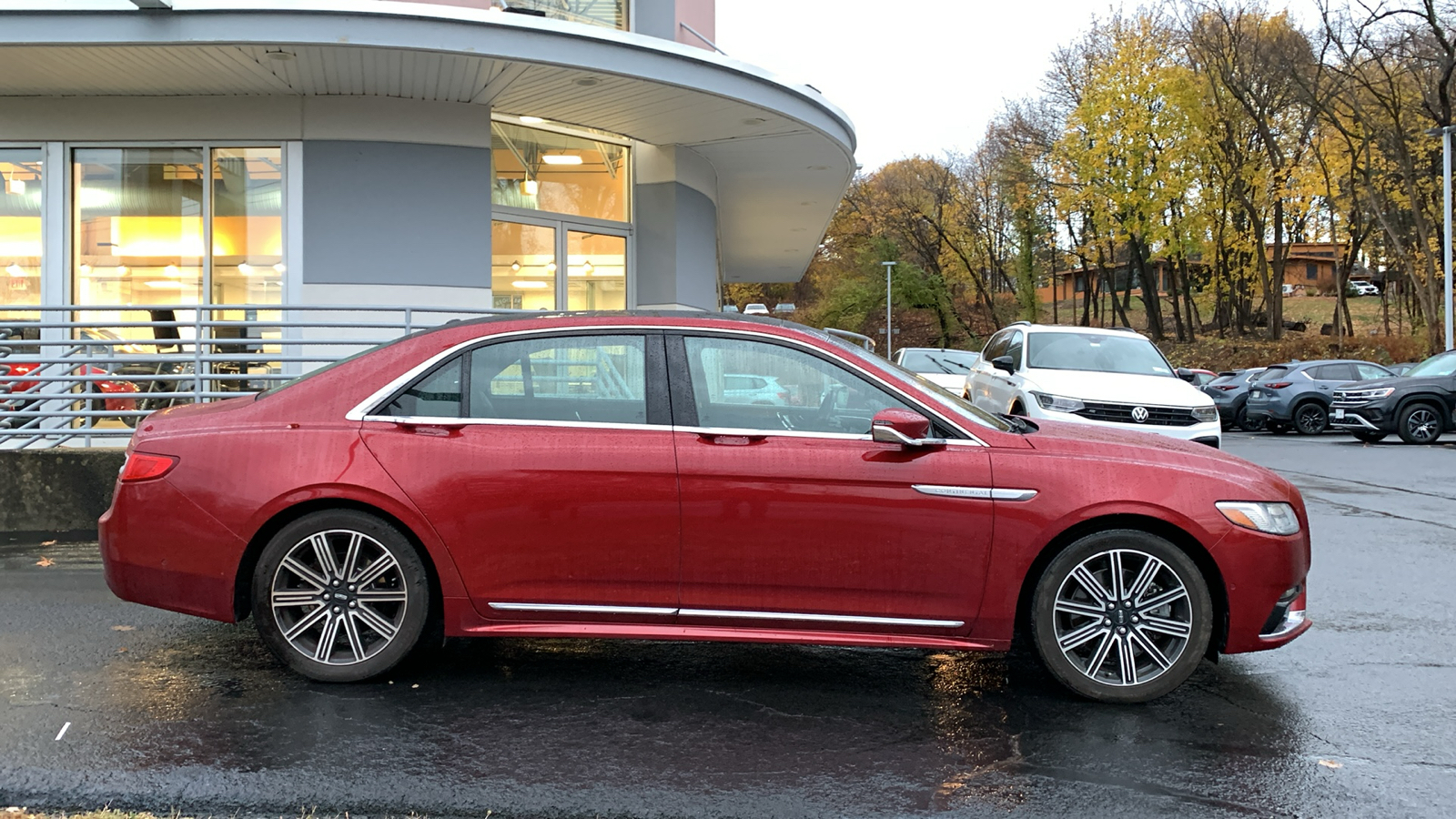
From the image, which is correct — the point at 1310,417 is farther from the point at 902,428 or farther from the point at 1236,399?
the point at 902,428

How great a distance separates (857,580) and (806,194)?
17058 millimetres

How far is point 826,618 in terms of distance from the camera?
4508 mm

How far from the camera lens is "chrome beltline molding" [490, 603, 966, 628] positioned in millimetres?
4496

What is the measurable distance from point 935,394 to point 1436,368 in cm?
1909

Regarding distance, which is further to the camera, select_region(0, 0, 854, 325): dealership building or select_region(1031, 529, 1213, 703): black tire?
select_region(0, 0, 854, 325): dealership building

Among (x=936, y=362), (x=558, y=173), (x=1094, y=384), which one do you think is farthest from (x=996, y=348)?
(x=936, y=362)

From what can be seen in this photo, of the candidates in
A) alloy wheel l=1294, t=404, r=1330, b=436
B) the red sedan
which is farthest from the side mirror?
alloy wheel l=1294, t=404, r=1330, b=436

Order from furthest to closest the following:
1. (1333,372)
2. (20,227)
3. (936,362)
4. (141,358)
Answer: (1333,372), (936,362), (20,227), (141,358)

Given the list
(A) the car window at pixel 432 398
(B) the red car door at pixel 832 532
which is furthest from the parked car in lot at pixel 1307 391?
(A) the car window at pixel 432 398

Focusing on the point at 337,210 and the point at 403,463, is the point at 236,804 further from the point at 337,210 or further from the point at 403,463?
the point at 337,210

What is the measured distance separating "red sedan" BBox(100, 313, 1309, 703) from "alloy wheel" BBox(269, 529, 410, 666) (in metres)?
0.01

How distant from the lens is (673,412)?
15.2ft

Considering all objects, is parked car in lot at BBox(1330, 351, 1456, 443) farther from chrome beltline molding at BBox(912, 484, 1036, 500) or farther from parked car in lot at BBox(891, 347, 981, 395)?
chrome beltline molding at BBox(912, 484, 1036, 500)

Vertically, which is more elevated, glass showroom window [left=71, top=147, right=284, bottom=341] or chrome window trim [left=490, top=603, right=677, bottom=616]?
glass showroom window [left=71, top=147, right=284, bottom=341]
